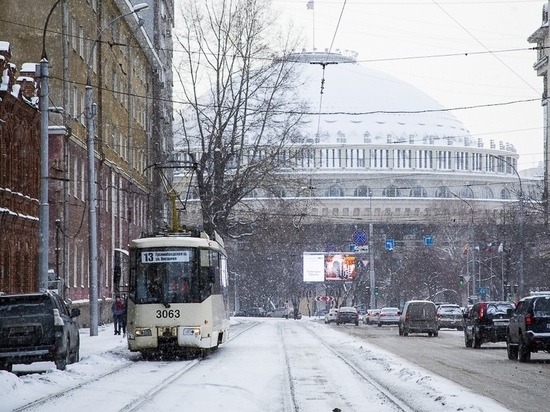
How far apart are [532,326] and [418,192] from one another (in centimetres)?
14424

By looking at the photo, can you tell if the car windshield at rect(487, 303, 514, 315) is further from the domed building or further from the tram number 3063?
the domed building

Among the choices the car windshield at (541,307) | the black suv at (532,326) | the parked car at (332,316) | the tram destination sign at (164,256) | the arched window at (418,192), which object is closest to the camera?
the black suv at (532,326)

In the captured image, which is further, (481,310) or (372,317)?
(372,317)

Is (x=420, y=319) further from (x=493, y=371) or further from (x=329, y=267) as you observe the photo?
(x=329, y=267)

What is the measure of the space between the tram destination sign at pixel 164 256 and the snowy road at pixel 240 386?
2.44 metres

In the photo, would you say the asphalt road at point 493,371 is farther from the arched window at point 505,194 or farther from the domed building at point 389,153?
the arched window at point 505,194

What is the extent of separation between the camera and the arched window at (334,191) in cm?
16800

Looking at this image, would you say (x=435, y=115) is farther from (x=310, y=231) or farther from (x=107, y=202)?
(x=107, y=202)

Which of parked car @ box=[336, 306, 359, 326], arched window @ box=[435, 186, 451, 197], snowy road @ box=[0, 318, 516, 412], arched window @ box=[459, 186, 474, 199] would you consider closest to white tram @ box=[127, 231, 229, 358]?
snowy road @ box=[0, 318, 516, 412]

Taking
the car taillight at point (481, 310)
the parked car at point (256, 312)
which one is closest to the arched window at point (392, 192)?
the parked car at point (256, 312)

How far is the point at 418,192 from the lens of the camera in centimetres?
17112

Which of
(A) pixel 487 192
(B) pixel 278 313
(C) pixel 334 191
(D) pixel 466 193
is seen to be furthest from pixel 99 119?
(A) pixel 487 192

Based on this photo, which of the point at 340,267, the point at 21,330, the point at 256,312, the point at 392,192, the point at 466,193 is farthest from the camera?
the point at 466,193

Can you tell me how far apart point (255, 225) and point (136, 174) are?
12490 millimetres
